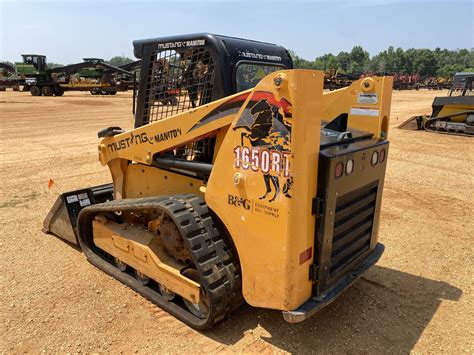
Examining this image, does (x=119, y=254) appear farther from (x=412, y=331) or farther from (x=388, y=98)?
(x=388, y=98)

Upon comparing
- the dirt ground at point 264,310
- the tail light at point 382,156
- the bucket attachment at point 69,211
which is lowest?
the dirt ground at point 264,310

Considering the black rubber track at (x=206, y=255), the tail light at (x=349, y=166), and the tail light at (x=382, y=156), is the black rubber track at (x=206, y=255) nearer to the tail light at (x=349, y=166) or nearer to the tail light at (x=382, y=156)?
the tail light at (x=349, y=166)

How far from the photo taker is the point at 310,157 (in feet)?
8.68

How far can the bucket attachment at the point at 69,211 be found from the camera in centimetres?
473

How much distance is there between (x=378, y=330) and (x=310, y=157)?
5.52ft

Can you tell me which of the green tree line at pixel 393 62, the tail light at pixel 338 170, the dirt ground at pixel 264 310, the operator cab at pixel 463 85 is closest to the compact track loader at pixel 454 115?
the operator cab at pixel 463 85

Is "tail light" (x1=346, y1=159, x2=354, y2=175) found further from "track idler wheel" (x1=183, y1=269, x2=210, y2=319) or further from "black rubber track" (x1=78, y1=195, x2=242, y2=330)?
"track idler wheel" (x1=183, y1=269, x2=210, y2=319)

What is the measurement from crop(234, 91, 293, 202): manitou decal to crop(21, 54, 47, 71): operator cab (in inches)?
1314

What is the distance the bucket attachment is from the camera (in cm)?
473

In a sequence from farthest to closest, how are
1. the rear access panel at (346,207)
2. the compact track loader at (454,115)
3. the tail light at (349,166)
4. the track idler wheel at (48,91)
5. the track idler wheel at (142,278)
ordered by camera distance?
the track idler wheel at (48,91)
the compact track loader at (454,115)
the track idler wheel at (142,278)
the tail light at (349,166)
the rear access panel at (346,207)

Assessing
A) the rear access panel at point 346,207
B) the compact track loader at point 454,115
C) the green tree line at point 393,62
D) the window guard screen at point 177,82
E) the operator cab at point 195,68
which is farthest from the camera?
the green tree line at point 393,62

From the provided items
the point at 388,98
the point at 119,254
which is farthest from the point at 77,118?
the point at 388,98

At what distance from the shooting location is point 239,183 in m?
2.84

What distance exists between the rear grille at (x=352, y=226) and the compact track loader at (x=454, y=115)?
41.7 ft
